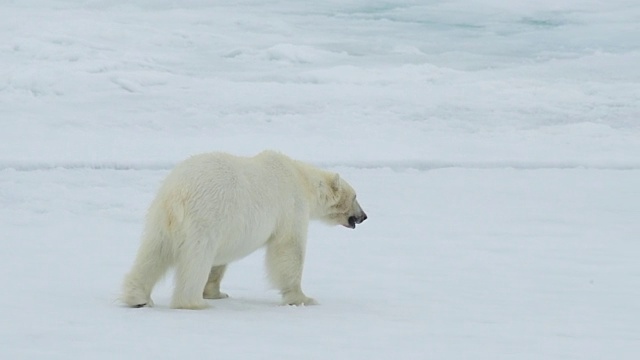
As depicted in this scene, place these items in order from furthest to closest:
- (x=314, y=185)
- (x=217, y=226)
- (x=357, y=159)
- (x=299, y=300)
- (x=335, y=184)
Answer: (x=357, y=159) < (x=335, y=184) < (x=314, y=185) < (x=299, y=300) < (x=217, y=226)

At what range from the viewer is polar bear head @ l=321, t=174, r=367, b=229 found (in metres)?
5.11

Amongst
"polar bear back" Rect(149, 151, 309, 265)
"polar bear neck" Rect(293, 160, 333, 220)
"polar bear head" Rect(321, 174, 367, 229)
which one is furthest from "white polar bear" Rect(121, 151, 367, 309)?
"polar bear head" Rect(321, 174, 367, 229)

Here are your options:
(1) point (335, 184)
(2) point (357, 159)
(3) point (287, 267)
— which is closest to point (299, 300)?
(3) point (287, 267)

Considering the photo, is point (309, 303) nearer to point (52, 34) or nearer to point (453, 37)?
point (52, 34)

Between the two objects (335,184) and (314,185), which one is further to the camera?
(335,184)

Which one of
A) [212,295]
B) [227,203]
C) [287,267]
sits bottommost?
[212,295]

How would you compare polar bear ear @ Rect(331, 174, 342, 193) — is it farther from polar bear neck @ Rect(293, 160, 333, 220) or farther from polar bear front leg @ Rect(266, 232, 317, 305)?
polar bear front leg @ Rect(266, 232, 317, 305)

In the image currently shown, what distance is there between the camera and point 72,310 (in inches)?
153

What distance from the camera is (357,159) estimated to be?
8859 mm

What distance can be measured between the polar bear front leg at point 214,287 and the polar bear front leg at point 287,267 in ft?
0.77

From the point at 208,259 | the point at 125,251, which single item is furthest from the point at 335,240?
the point at 208,259

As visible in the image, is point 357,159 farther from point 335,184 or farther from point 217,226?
point 217,226

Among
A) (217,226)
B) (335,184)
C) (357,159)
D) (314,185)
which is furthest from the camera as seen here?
(357,159)

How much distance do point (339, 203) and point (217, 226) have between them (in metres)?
1.14
